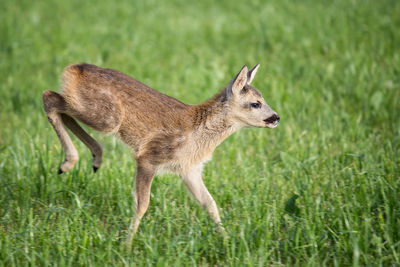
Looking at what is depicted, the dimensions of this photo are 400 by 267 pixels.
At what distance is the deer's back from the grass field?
0.62m

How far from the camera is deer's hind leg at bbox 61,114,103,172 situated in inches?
215

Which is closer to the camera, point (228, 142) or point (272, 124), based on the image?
point (272, 124)

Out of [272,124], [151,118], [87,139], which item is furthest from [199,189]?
[87,139]

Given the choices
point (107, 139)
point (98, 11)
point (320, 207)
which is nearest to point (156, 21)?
point (98, 11)

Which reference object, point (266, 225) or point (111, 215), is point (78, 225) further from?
point (266, 225)

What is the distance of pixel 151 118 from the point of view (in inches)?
209

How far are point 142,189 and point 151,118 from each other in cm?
72

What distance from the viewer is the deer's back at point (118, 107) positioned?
523 centimetres

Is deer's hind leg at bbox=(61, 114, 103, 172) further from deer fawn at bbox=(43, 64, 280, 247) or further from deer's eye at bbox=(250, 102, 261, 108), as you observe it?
deer's eye at bbox=(250, 102, 261, 108)

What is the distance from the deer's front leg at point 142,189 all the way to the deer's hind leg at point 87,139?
515 mm

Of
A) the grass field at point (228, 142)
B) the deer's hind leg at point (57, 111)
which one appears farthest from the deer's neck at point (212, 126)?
the deer's hind leg at point (57, 111)

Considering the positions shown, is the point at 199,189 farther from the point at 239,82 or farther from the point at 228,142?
the point at 228,142

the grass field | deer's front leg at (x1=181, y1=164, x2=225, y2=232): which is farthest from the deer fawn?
A: the grass field

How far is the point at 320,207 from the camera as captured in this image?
5.14 metres
